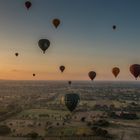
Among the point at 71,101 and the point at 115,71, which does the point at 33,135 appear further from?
the point at 115,71

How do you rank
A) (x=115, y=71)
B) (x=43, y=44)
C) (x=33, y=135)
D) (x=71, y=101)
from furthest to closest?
(x=115, y=71) < (x=33, y=135) < (x=71, y=101) < (x=43, y=44)

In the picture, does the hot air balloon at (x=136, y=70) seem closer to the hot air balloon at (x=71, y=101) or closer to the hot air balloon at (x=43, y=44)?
the hot air balloon at (x=71, y=101)

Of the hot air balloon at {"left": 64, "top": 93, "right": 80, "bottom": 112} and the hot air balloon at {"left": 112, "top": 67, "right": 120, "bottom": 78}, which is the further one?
the hot air balloon at {"left": 112, "top": 67, "right": 120, "bottom": 78}

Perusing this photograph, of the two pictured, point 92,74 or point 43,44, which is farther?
point 92,74

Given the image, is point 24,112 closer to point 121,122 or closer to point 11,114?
point 11,114

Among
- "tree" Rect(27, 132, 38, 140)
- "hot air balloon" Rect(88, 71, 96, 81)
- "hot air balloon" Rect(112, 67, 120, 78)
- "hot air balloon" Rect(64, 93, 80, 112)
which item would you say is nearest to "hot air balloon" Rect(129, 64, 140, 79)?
"hot air balloon" Rect(112, 67, 120, 78)

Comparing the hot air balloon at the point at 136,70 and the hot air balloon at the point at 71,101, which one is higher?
the hot air balloon at the point at 136,70

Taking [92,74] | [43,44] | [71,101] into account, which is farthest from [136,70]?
[92,74]

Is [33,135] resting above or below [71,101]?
below

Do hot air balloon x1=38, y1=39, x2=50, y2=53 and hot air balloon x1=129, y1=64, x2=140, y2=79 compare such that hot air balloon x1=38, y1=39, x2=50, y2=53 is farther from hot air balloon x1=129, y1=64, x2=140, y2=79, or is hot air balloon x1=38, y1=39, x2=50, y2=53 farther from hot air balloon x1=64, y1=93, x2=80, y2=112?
hot air balloon x1=129, y1=64, x2=140, y2=79

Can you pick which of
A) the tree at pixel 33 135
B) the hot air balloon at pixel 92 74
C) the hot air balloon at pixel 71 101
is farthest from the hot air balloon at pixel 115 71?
the tree at pixel 33 135

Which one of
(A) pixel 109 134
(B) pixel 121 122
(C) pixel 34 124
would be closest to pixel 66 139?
(A) pixel 109 134

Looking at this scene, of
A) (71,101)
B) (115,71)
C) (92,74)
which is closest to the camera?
(71,101)
